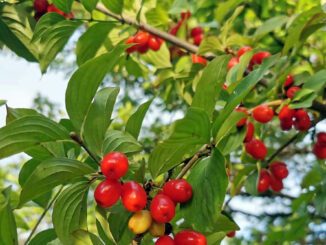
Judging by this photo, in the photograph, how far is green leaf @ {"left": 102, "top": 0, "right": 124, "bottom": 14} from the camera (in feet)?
8.71

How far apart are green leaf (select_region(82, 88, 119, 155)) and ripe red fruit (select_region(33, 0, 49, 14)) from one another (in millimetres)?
1190

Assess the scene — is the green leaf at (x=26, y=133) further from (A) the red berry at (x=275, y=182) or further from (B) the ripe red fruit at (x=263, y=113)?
(A) the red berry at (x=275, y=182)

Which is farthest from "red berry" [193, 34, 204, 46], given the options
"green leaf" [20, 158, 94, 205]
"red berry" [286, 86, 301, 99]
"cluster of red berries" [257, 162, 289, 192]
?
"green leaf" [20, 158, 94, 205]

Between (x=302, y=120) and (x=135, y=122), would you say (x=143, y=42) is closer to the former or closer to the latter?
(x=302, y=120)

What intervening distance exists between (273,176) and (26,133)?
1671 millimetres

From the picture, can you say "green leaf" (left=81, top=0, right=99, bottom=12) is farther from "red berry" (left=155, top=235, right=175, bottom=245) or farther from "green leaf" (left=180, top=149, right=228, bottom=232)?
"red berry" (left=155, top=235, right=175, bottom=245)

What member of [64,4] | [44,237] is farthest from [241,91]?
[64,4]

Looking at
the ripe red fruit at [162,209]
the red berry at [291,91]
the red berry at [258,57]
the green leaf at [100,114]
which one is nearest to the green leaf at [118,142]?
the green leaf at [100,114]

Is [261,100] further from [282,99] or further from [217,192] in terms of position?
[217,192]

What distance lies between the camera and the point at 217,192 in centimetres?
166

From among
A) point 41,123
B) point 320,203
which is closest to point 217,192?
point 41,123

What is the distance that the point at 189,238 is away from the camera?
63.3 inches

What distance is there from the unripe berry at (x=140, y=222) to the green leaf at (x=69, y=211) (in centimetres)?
19

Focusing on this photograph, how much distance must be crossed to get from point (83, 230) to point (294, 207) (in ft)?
7.58
